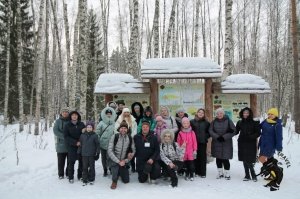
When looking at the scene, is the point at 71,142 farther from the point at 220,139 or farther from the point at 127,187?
the point at 220,139

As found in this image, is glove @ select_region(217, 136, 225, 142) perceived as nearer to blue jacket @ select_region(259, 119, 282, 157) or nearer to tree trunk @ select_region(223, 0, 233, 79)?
blue jacket @ select_region(259, 119, 282, 157)

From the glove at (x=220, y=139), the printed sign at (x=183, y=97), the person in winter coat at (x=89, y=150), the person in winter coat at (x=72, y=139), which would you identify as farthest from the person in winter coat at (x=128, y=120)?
the glove at (x=220, y=139)

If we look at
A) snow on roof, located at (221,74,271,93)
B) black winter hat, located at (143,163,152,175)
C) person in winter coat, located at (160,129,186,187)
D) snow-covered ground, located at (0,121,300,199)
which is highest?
snow on roof, located at (221,74,271,93)

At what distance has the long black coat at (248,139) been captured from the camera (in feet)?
24.2

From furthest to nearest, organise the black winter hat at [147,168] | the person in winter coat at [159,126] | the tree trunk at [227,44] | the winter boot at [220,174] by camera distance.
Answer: the tree trunk at [227,44], the person in winter coat at [159,126], the winter boot at [220,174], the black winter hat at [147,168]

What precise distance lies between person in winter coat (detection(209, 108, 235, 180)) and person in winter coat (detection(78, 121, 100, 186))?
9.23 feet

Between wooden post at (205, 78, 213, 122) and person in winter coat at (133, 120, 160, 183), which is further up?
wooden post at (205, 78, 213, 122)

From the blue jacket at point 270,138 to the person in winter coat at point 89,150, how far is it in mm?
3897

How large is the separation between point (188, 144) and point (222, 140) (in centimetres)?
82

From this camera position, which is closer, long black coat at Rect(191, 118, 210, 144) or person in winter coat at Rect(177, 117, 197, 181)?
person in winter coat at Rect(177, 117, 197, 181)

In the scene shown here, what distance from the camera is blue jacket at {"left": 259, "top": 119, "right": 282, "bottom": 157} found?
7.18m

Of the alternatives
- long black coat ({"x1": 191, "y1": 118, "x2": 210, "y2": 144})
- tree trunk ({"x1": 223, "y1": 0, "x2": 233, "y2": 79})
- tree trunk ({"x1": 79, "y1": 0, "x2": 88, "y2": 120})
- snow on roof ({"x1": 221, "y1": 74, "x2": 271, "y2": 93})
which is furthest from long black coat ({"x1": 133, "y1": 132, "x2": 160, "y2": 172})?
tree trunk ({"x1": 223, "y1": 0, "x2": 233, "y2": 79})

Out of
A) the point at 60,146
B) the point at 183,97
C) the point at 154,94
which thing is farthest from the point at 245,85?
the point at 60,146

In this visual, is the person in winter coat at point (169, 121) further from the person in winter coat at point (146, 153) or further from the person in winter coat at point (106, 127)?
the person in winter coat at point (106, 127)
